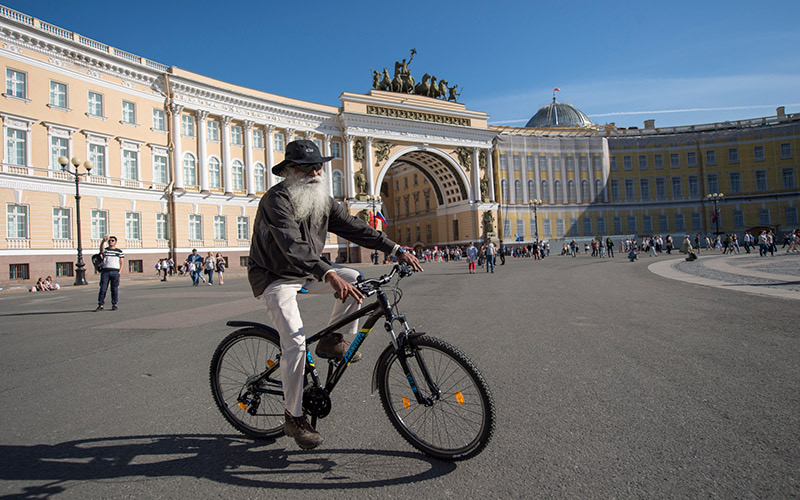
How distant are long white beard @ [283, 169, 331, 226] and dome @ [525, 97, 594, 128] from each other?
3189 inches

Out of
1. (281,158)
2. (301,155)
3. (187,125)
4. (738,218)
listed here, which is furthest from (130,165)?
(738,218)

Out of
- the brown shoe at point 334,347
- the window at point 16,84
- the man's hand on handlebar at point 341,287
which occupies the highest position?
the window at point 16,84

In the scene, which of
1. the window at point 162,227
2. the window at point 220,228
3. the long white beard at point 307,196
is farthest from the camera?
the window at point 220,228

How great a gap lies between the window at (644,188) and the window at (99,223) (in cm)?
6034

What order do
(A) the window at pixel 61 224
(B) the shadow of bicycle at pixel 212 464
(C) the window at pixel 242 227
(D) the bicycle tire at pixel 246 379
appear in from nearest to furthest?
1. (B) the shadow of bicycle at pixel 212 464
2. (D) the bicycle tire at pixel 246 379
3. (A) the window at pixel 61 224
4. (C) the window at pixel 242 227

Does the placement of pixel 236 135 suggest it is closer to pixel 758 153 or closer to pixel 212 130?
pixel 212 130

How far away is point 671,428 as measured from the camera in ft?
10.8

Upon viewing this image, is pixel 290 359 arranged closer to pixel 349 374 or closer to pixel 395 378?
pixel 395 378

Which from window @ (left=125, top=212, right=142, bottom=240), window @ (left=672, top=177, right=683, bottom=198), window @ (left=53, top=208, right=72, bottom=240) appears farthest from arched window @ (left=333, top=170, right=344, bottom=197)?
window @ (left=672, top=177, right=683, bottom=198)

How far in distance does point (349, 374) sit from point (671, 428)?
116 inches

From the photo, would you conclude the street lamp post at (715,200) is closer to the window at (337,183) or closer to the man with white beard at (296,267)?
the window at (337,183)

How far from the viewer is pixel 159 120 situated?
3669 cm

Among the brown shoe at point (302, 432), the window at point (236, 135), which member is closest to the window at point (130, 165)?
the window at point (236, 135)

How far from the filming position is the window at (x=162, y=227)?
117 ft
